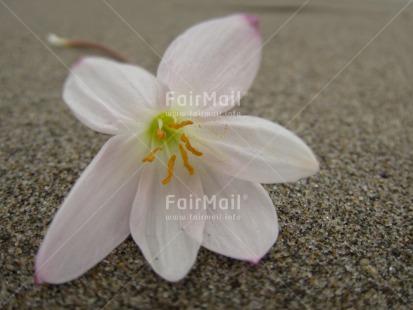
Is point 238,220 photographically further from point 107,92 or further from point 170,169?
point 107,92

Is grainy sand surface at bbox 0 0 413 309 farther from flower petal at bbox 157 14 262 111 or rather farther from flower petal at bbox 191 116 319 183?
flower petal at bbox 157 14 262 111

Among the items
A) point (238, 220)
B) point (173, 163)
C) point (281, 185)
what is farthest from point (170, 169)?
point (281, 185)

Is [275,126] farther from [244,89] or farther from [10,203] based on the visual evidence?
[10,203]

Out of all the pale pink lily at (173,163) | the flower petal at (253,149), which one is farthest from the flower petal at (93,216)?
the flower petal at (253,149)

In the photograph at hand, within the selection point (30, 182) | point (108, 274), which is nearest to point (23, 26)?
point (30, 182)

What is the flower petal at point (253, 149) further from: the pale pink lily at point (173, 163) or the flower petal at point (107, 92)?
the flower petal at point (107, 92)

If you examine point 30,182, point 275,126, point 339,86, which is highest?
point 275,126
